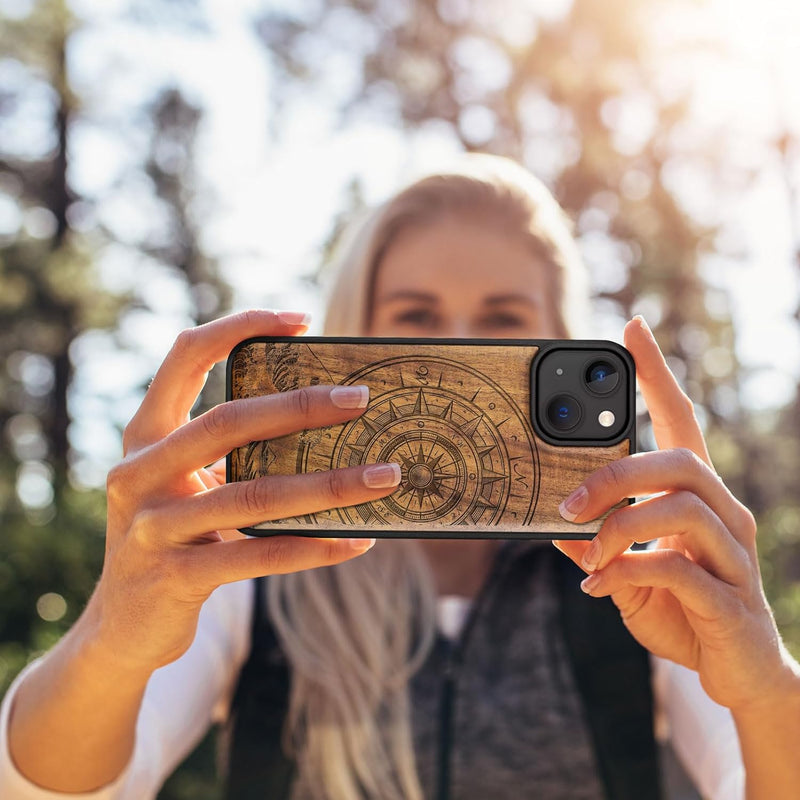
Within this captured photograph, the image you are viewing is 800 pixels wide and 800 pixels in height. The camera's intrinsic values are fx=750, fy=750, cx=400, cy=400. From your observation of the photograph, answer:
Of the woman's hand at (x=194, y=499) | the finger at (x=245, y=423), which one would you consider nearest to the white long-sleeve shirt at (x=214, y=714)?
the woman's hand at (x=194, y=499)

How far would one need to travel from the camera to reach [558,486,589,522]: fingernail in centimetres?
121

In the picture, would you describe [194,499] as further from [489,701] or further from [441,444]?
[489,701]

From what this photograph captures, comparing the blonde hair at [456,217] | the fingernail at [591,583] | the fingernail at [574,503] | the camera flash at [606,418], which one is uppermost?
the blonde hair at [456,217]

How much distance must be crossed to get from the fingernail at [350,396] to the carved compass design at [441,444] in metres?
0.06

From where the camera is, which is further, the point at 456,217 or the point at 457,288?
the point at 456,217

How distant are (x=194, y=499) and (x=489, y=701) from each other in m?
1.38

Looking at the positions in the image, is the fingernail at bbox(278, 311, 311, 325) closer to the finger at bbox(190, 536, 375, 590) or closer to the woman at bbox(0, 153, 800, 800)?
the woman at bbox(0, 153, 800, 800)

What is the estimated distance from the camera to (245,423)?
121 cm

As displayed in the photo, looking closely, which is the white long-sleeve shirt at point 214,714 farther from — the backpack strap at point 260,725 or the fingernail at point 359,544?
the fingernail at point 359,544

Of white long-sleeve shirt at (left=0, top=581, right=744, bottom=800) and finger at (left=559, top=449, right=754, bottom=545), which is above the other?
finger at (left=559, top=449, right=754, bottom=545)

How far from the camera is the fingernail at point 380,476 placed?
1.18m

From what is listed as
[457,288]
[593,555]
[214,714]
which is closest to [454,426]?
[593,555]

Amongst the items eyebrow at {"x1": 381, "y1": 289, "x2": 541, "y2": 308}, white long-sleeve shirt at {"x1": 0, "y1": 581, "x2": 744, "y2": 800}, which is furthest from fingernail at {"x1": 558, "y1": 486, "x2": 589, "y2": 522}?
eyebrow at {"x1": 381, "y1": 289, "x2": 541, "y2": 308}

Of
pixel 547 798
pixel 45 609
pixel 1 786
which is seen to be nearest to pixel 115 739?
pixel 1 786
